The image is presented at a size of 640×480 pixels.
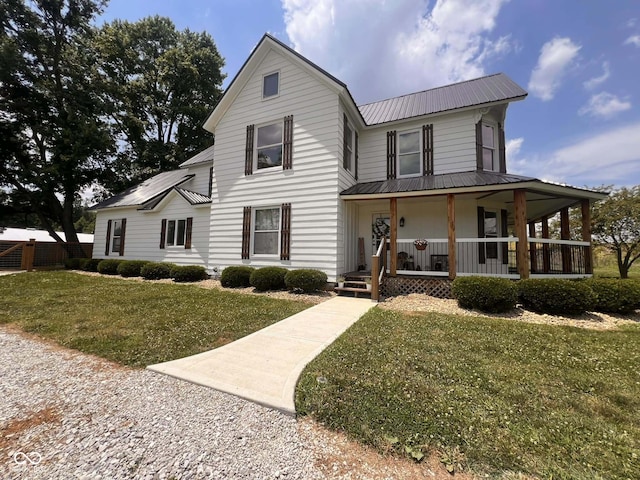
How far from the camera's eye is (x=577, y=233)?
16922 mm

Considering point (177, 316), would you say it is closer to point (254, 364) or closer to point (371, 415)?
point (254, 364)

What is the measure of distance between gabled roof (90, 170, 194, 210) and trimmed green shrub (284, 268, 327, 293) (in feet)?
33.6

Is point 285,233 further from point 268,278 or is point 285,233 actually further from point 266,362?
point 266,362

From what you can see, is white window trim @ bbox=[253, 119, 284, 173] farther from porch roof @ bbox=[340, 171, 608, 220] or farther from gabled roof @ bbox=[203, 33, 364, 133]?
porch roof @ bbox=[340, 171, 608, 220]

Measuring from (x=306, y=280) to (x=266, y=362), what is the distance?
489 centimetres

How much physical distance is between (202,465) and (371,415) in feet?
5.05

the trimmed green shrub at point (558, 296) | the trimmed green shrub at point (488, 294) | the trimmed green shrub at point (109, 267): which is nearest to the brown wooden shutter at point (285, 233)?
the trimmed green shrub at point (488, 294)

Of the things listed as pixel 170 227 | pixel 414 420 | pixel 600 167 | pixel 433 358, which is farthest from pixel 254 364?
pixel 600 167

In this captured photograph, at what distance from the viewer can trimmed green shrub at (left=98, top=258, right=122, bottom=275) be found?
45.9 feet

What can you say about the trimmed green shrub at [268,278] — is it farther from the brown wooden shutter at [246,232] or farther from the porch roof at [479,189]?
the porch roof at [479,189]

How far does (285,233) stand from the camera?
1001cm

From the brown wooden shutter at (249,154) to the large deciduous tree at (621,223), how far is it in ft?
59.2

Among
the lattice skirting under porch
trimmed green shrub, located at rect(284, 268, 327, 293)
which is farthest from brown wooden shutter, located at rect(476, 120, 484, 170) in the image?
trimmed green shrub, located at rect(284, 268, 327, 293)

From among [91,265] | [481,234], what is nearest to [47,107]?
[91,265]
